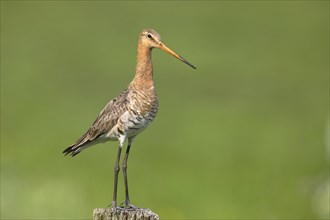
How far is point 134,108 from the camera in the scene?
926cm

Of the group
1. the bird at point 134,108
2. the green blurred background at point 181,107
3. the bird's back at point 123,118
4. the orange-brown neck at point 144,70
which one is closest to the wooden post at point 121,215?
the bird at point 134,108

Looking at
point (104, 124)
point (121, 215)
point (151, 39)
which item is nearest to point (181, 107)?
point (104, 124)

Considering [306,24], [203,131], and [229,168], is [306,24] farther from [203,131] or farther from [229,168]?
[229,168]

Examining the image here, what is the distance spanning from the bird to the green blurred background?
147 inches

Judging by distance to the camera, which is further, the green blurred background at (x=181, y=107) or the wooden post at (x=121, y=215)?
the green blurred background at (x=181, y=107)

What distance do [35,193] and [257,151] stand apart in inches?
296

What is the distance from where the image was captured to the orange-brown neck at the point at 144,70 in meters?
9.25

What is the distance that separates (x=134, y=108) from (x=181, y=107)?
16.2m

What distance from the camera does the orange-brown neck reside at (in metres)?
9.25

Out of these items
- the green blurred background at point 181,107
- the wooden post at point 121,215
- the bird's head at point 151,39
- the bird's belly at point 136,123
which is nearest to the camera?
the wooden post at point 121,215

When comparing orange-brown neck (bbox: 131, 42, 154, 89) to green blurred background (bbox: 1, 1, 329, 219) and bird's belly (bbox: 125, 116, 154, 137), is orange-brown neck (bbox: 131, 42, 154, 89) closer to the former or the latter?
bird's belly (bbox: 125, 116, 154, 137)

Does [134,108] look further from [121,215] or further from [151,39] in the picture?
[121,215]

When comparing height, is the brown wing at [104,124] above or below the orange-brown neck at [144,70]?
below

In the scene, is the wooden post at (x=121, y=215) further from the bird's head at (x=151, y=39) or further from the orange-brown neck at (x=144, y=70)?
the bird's head at (x=151, y=39)
